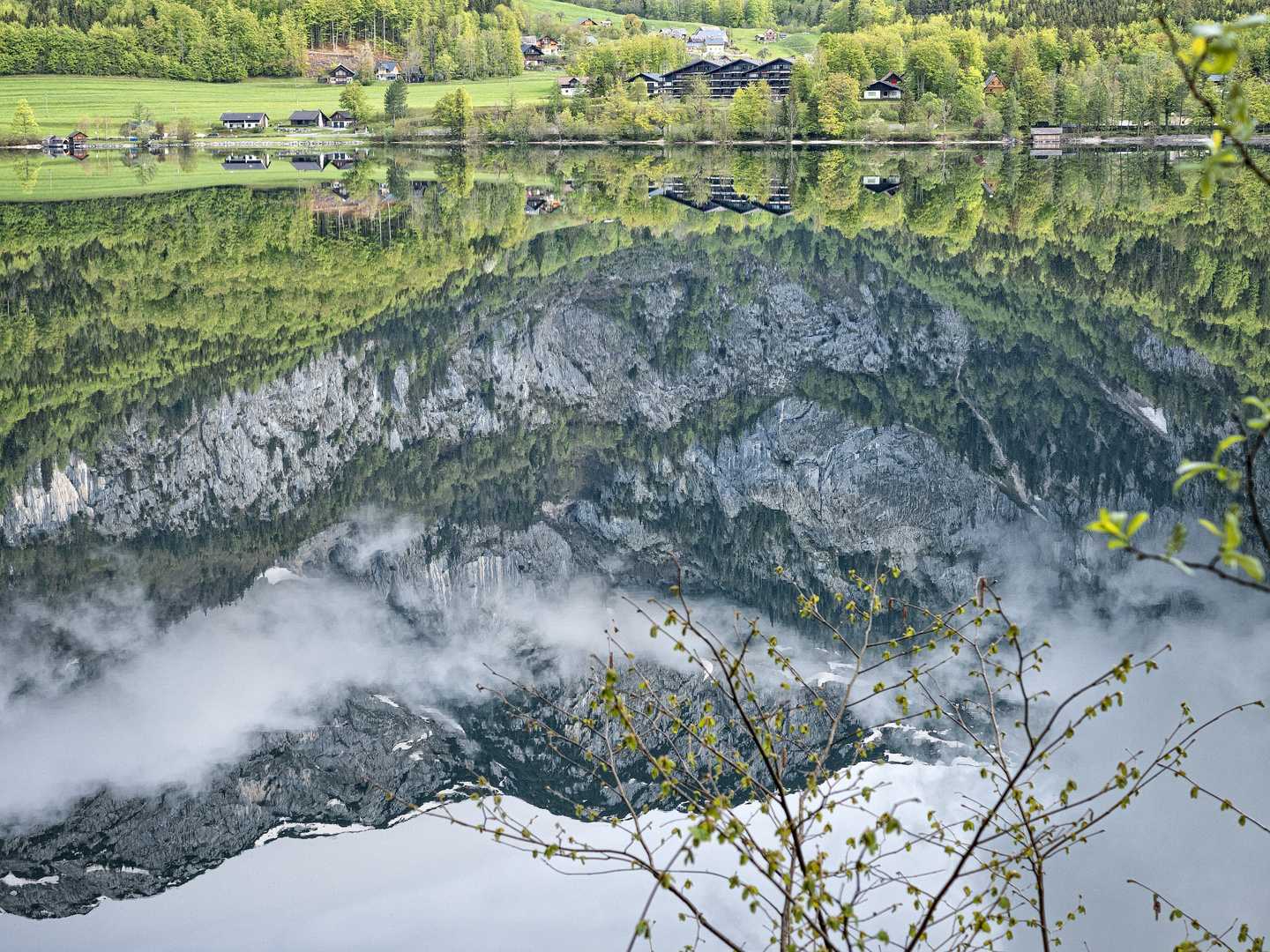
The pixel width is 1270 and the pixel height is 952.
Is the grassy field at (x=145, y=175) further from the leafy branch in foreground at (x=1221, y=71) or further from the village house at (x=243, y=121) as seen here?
the leafy branch in foreground at (x=1221, y=71)

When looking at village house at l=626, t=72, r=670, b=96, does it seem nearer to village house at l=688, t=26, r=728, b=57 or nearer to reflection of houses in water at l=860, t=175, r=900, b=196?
village house at l=688, t=26, r=728, b=57

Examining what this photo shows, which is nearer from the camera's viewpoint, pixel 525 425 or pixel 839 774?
pixel 839 774

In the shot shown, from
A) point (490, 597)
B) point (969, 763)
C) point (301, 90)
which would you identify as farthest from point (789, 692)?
point (301, 90)

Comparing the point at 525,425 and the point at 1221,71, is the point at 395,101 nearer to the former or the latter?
the point at 525,425

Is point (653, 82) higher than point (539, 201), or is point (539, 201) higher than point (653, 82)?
point (653, 82)

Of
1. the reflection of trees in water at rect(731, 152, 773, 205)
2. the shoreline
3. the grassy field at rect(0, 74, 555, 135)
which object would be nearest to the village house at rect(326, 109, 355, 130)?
the grassy field at rect(0, 74, 555, 135)

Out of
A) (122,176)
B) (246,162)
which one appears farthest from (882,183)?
(246,162)

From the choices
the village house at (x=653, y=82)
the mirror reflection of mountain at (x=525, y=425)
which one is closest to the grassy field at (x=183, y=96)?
the village house at (x=653, y=82)
